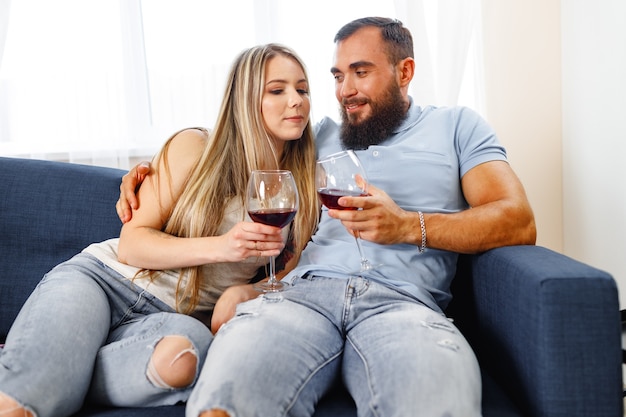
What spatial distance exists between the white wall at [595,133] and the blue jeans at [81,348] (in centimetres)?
183

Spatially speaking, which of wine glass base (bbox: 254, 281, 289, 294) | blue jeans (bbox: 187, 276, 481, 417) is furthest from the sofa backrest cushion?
blue jeans (bbox: 187, 276, 481, 417)

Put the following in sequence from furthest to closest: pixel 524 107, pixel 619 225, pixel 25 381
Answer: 1. pixel 524 107
2. pixel 619 225
3. pixel 25 381

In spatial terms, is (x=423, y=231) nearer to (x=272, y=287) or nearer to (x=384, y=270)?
(x=384, y=270)

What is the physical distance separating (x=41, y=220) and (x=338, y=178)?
40.9 inches

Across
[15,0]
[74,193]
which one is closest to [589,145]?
[74,193]

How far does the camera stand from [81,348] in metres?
1.37

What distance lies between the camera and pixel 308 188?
186 cm

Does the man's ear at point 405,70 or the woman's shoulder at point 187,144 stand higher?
the man's ear at point 405,70

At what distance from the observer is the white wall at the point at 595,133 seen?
2465 mm

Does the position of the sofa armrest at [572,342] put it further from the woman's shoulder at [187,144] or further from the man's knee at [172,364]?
the woman's shoulder at [187,144]

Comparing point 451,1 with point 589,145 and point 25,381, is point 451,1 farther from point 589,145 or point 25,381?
point 25,381

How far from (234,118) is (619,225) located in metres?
1.64

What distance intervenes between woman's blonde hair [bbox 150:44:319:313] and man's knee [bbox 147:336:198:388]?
11.9 inches

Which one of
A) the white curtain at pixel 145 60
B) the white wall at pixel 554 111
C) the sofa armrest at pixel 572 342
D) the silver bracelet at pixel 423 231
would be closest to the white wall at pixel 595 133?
the white wall at pixel 554 111
